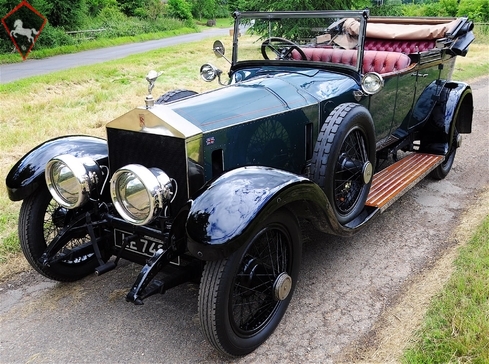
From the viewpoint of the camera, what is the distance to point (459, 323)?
2.76 metres

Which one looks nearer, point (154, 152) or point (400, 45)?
point (154, 152)

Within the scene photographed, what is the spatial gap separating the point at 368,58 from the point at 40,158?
128 inches

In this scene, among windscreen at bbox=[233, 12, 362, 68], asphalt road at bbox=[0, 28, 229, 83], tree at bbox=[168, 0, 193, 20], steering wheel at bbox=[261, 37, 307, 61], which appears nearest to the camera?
windscreen at bbox=[233, 12, 362, 68]

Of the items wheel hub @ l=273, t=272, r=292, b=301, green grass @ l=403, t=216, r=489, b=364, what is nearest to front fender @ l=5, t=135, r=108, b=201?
wheel hub @ l=273, t=272, r=292, b=301

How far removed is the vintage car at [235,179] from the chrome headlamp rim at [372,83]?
11 mm

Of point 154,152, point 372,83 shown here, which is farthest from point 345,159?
point 154,152

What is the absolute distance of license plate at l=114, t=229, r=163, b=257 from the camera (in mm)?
2918

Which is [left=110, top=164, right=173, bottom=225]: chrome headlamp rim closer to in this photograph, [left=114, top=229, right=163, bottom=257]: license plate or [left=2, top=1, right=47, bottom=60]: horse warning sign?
[left=114, top=229, right=163, bottom=257]: license plate

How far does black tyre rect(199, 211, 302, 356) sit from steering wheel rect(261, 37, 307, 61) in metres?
2.03

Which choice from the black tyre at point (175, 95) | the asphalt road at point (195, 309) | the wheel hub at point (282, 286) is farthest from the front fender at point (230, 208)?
the black tyre at point (175, 95)

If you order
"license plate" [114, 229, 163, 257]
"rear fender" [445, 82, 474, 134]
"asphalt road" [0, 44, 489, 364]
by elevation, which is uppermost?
"rear fender" [445, 82, 474, 134]

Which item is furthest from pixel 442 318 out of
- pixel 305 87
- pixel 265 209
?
pixel 305 87

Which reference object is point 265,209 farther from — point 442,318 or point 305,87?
point 305,87

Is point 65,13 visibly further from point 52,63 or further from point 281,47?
point 281,47
